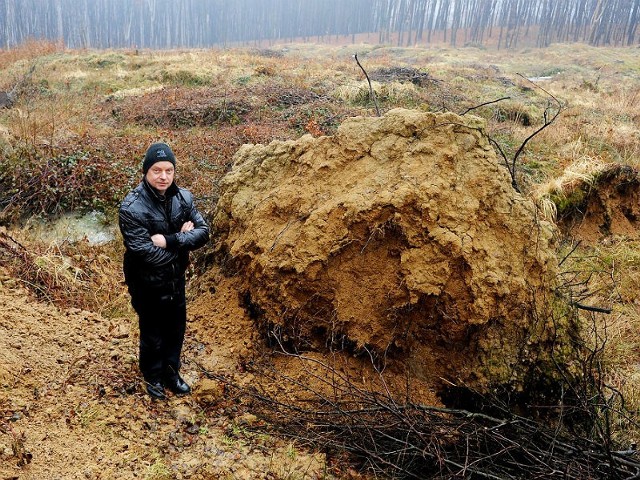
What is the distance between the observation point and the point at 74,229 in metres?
6.74

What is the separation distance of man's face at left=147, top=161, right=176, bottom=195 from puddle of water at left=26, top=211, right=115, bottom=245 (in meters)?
3.98

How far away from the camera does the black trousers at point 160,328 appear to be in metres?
3.31

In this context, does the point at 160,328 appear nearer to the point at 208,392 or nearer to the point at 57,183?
the point at 208,392

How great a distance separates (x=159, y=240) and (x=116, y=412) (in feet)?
4.55

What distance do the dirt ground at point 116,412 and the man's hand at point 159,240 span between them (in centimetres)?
126

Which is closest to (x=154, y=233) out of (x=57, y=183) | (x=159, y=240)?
(x=159, y=240)

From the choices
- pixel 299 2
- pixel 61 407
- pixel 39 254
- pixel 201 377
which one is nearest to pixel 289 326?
pixel 201 377

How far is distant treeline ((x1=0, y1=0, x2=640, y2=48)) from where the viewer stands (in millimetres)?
61219

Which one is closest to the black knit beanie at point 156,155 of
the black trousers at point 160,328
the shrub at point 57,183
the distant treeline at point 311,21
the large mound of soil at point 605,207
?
the black trousers at point 160,328

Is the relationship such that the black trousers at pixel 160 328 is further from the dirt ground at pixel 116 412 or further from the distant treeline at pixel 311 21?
the distant treeline at pixel 311 21

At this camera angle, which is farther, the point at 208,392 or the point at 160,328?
the point at 208,392

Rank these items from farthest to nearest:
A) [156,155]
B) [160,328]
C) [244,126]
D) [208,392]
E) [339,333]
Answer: [244,126] < [339,333] < [208,392] < [160,328] < [156,155]

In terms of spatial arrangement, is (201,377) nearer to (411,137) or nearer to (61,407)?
(61,407)

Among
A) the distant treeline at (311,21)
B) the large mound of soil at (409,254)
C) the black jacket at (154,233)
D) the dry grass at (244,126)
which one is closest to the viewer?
the black jacket at (154,233)
